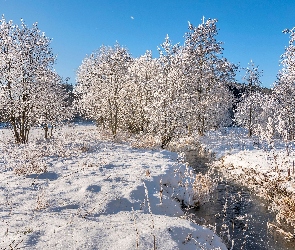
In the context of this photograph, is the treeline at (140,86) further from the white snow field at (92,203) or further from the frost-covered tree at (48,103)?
the white snow field at (92,203)

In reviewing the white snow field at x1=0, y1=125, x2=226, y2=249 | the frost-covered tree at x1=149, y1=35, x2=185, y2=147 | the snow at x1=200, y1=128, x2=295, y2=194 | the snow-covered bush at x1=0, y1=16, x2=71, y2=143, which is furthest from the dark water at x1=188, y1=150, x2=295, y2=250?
the snow-covered bush at x1=0, y1=16, x2=71, y2=143

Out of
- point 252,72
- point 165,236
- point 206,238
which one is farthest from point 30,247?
point 252,72

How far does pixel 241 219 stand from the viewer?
8891mm

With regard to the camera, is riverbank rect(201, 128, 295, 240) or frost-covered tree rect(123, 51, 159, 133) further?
frost-covered tree rect(123, 51, 159, 133)

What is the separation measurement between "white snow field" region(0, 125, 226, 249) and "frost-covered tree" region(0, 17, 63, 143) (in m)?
5.63

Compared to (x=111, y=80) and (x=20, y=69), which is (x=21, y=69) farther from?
(x=111, y=80)

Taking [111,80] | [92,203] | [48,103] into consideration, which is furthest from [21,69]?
[92,203]

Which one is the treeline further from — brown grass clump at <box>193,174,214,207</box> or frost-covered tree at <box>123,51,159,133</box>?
brown grass clump at <box>193,174,214,207</box>

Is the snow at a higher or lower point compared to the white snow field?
lower

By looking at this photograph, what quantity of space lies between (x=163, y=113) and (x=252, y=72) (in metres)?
18.7

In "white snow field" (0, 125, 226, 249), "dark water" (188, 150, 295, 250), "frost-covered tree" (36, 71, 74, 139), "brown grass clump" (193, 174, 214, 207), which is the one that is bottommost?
"dark water" (188, 150, 295, 250)

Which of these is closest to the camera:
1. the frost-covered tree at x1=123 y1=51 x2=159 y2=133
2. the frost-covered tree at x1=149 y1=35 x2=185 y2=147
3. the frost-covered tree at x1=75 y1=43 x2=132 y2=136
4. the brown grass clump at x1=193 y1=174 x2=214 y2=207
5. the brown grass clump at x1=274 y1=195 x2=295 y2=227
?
the brown grass clump at x1=274 y1=195 x2=295 y2=227

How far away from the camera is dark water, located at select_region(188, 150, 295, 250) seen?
734cm

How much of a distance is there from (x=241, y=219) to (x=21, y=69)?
627 inches
